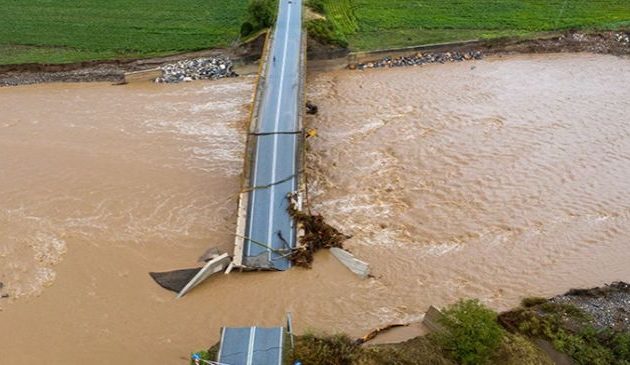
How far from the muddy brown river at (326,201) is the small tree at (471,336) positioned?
259cm

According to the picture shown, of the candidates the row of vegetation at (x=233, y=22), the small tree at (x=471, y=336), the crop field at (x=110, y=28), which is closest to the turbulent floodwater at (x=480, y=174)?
the small tree at (x=471, y=336)

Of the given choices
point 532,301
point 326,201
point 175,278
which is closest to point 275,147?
point 326,201

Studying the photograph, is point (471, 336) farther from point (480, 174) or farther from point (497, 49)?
point (497, 49)

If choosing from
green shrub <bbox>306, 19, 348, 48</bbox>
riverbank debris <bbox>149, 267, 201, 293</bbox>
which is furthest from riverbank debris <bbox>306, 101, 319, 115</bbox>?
riverbank debris <bbox>149, 267, 201, 293</bbox>

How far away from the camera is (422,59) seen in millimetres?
29844

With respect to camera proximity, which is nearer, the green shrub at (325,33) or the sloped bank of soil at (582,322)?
the sloped bank of soil at (582,322)

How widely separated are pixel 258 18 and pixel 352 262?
1791 cm

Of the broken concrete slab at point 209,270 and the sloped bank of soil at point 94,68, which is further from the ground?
the sloped bank of soil at point 94,68

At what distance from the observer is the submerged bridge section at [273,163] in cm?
1703

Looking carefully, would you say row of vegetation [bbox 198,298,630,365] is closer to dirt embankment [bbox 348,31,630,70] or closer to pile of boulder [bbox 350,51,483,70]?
pile of boulder [bbox 350,51,483,70]

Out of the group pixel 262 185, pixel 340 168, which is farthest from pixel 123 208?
pixel 340 168

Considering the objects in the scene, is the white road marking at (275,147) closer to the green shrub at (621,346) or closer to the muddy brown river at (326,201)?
the muddy brown river at (326,201)

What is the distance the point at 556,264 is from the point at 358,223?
20.1 ft

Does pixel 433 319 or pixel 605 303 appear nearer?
pixel 433 319
